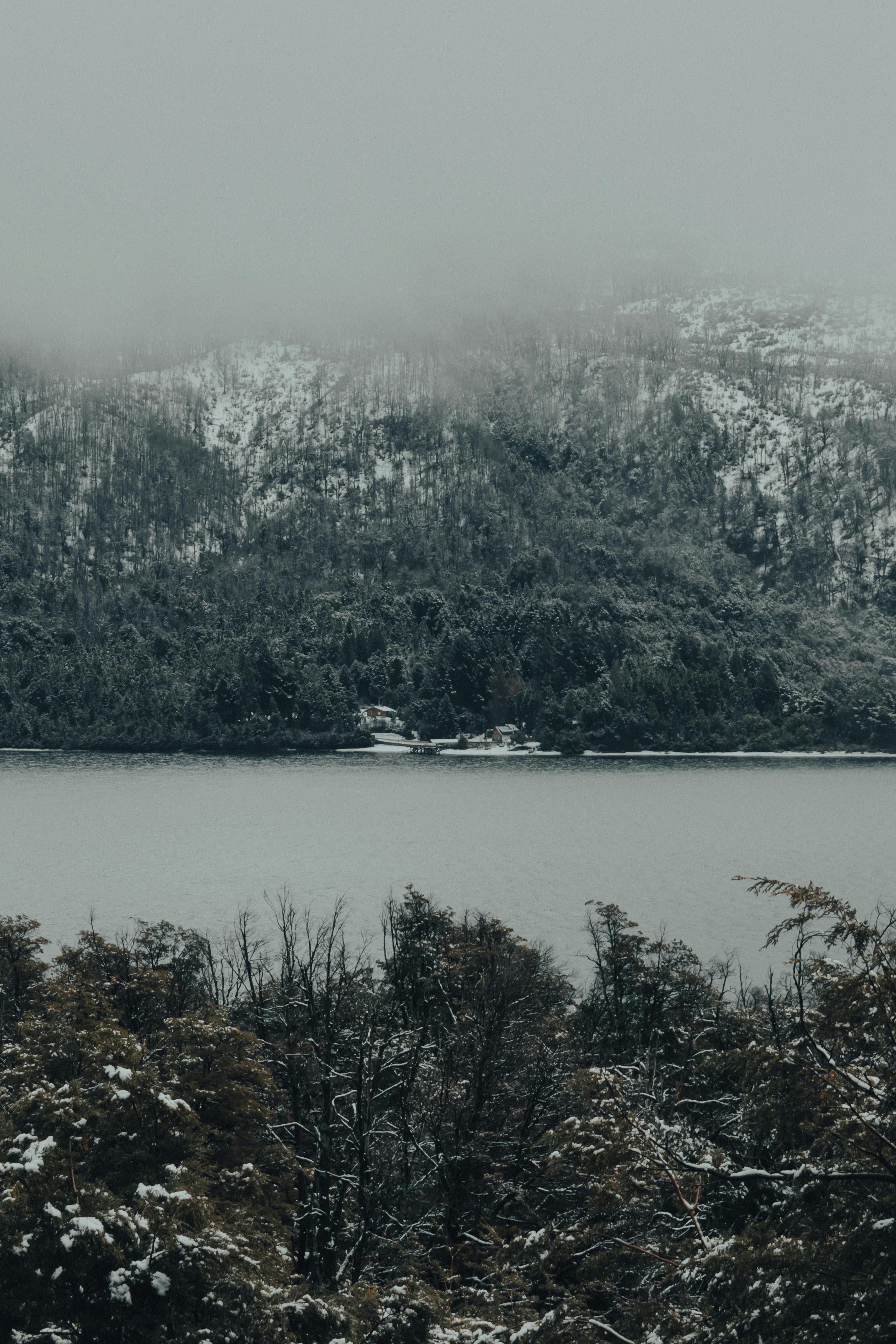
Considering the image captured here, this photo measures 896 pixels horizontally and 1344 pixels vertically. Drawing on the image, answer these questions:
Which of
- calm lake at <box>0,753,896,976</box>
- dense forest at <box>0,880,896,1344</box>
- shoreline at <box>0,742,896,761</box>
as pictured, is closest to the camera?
dense forest at <box>0,880,896,1344</box>

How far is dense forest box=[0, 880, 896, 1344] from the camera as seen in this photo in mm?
7926

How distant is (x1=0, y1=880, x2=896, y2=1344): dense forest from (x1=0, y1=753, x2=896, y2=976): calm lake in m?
22.5

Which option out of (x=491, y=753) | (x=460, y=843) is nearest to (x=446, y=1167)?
(x=460, y=843)

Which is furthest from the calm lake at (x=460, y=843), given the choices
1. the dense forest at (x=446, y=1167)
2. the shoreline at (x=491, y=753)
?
the dense forest at (x=446, y=1167)

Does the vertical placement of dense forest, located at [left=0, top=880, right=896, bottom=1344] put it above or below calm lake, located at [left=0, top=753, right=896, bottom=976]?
above

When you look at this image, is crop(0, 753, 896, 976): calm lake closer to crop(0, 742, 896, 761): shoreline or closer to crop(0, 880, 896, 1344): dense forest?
crop(0, 742, 896, 761): shoreline

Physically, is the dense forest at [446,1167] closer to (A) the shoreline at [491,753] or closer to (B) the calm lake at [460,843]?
(B) the calm lake at [460,843]

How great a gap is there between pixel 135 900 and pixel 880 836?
177 ft

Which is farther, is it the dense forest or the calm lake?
the calm lake

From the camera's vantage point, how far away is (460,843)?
79.4 meters

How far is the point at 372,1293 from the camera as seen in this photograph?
1070cm

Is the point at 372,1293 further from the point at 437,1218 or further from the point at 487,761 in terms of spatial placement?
the point at 487,761

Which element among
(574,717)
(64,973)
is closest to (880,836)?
(64,973)

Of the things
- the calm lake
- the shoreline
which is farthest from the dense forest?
the shoreline
